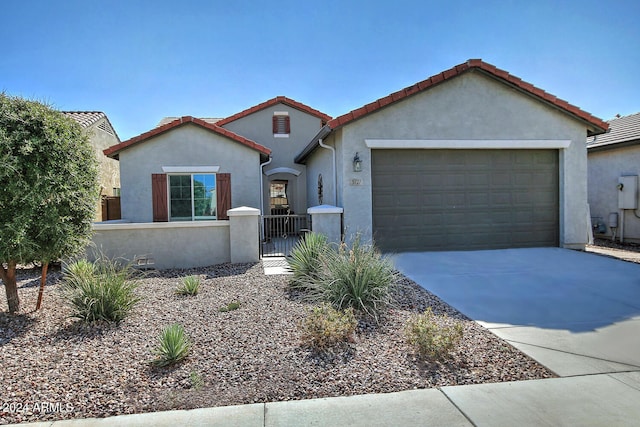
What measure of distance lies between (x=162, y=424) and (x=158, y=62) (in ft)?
37.7

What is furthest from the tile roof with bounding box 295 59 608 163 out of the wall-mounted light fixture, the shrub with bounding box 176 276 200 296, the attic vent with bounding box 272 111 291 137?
the attic vent with bounding box 272 111 291 137

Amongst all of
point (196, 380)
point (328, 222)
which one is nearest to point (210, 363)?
point (196, 380)

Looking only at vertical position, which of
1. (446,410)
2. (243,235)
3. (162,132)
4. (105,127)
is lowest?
(446,410)

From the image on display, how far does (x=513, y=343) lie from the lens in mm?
4316

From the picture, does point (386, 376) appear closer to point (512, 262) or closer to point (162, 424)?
point (162, 424)

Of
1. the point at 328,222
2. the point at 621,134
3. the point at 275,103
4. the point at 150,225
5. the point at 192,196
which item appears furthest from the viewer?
the point at 275,103

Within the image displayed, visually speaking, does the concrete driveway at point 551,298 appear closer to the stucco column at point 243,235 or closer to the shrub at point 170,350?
the stucco column at point 243,235

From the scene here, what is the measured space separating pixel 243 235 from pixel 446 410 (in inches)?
271

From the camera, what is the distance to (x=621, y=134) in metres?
14.0

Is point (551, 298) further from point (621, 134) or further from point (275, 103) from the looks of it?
point (275, 103)

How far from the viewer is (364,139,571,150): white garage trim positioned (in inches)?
380

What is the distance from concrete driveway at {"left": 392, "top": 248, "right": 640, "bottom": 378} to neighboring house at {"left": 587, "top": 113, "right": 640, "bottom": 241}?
17.8ft

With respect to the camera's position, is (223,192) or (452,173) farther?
(223,192)

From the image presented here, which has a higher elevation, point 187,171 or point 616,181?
point 187,171
